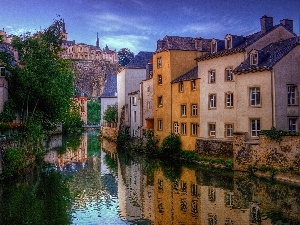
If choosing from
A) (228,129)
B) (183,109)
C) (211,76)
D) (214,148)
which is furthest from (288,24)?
(214,148)

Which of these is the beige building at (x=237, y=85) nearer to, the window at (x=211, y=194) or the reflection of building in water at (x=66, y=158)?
the window at (x=211, y=194)

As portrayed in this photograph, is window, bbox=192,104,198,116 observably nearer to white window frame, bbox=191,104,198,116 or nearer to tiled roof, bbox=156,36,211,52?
white window frame, bbox=191,104,198,116

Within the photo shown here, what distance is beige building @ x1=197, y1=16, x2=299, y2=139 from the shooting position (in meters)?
34.2

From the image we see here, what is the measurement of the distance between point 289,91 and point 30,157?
25.7m

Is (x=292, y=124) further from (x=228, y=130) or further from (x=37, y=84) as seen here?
(x=37, y=84)

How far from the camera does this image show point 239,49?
3781 centimetres

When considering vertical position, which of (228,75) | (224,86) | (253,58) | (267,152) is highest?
Result: (253,58)

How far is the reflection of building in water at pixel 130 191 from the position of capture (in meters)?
20.8

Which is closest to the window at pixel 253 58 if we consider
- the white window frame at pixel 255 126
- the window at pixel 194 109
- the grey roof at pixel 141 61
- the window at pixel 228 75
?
the window at pixel 228 75

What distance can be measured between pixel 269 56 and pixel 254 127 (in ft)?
22.3

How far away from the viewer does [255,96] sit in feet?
115

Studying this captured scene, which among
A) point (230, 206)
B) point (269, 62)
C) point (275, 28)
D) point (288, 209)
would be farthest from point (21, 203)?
point (275, 28)

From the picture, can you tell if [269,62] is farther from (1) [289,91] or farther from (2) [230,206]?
(2) [230,206]

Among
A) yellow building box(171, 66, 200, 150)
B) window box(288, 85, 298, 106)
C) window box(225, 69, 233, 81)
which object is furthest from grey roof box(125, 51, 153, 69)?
window box(288, 85, 298, 106)
